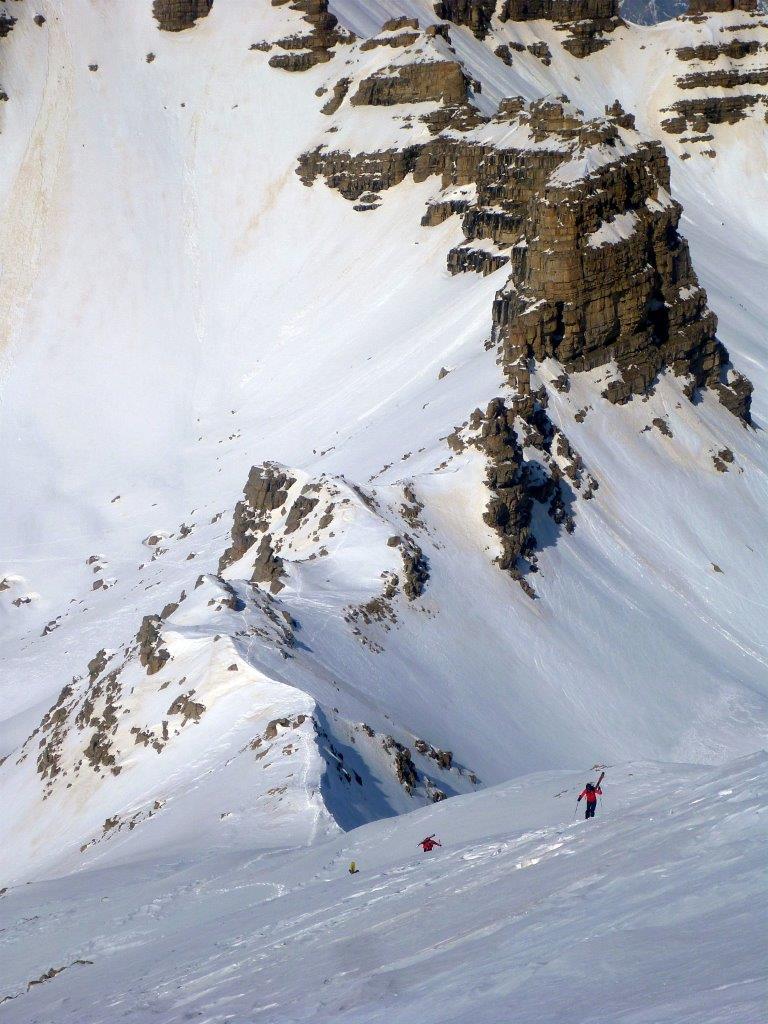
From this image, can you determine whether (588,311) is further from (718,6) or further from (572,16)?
(718,6)

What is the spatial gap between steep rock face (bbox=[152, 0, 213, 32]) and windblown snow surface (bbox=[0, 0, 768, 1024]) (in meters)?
1.18

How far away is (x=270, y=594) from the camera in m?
37.5

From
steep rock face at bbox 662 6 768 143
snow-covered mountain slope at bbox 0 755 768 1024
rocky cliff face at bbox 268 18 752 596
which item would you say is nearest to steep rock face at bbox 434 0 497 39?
steep rock face at bbox 662 6 768 143

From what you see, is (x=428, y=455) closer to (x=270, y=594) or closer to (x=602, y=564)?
(x=602, y=564)

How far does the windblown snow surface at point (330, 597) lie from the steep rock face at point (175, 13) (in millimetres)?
1179

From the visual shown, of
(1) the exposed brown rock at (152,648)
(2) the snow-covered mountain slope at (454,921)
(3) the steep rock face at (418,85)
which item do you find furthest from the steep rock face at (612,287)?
(3) the steep rock face at (418,85)

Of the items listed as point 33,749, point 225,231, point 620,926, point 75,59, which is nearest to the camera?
point 620,926

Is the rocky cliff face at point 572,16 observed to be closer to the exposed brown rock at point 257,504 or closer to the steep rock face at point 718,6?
the steep rock face at point 718,6

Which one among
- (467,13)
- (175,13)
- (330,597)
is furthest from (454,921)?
(467,13)

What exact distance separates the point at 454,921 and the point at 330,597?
2242cm

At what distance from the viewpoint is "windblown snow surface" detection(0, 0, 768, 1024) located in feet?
50.1

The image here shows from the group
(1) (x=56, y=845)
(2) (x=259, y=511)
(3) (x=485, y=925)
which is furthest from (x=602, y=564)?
(3) (x=485, y=925)

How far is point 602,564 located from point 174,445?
32463 mm

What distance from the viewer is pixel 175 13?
99562 millimetres
